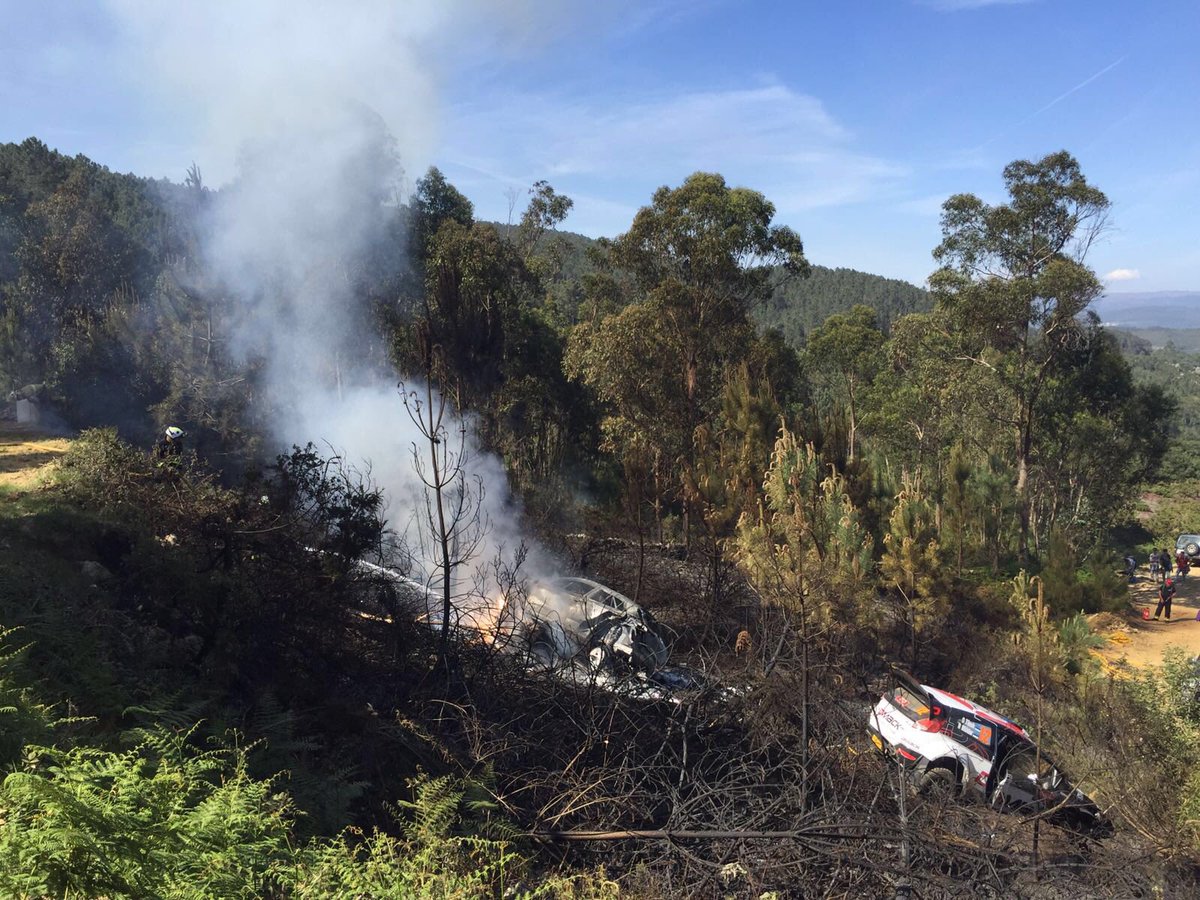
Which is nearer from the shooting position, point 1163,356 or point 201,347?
point 201,347

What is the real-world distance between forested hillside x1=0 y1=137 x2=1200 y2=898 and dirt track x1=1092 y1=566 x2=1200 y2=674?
31.9 inches

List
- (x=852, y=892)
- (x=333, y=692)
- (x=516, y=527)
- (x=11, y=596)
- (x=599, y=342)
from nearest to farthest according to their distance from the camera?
(x=852, y=892) → (x=11, y=596) → (x=333, y=692) → (x=516, y=527) → (x=599, y=342)

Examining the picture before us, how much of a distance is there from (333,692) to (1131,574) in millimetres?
22583

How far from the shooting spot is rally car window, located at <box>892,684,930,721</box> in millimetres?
7968

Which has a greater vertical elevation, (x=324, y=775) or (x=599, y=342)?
(x=599, y=342)

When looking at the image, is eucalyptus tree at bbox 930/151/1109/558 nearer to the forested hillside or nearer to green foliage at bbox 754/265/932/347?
the forested hillside

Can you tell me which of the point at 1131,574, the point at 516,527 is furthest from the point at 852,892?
the point at 1131,574

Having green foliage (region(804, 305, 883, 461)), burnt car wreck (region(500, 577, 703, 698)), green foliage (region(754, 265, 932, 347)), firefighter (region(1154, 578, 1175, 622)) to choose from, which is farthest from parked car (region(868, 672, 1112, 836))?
green foliage (region(754, 265, 932, 347))

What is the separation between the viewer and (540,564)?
11789 mm

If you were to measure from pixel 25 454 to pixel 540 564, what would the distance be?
8221mm

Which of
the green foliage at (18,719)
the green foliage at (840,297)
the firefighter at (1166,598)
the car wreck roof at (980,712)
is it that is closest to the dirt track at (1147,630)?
the firefighter at (1166,598)

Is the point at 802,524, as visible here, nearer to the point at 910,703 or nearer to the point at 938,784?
the point at 910,703

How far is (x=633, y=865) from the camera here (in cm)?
453

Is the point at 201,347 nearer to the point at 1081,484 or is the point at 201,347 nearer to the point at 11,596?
the point at 11,596
